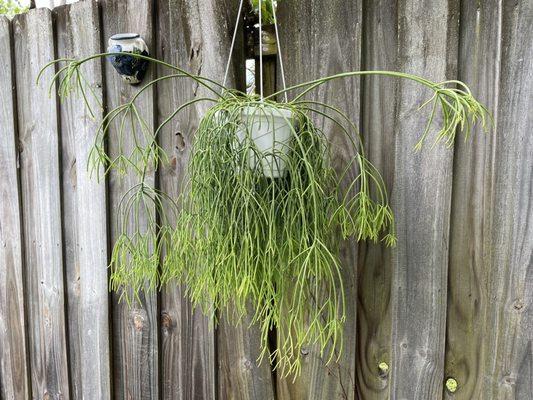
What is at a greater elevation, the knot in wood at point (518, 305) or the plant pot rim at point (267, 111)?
the plant pot rim at point (267, 111)

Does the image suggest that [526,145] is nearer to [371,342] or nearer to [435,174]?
[435,174]

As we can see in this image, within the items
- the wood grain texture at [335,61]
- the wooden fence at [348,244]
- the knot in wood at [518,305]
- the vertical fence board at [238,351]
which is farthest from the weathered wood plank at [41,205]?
the knot in wood at [518,305]

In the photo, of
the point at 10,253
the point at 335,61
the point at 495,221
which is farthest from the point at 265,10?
the point at 10,253

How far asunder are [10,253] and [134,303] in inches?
23.0

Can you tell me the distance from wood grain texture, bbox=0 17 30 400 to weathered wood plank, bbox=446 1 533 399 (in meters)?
1.42

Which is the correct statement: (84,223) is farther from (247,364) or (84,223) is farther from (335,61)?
(335,61)

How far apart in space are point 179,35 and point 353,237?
73 centimetres

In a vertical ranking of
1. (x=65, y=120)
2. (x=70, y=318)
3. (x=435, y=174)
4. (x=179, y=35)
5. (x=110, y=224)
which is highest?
(x=179, y=35)

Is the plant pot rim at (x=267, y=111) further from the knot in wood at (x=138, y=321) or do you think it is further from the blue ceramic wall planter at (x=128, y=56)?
the knot in wood at (x=138, y=321)

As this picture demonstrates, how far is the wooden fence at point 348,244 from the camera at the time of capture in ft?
2.94

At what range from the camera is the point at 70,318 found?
54.6 inches

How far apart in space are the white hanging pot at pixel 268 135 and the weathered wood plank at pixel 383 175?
30cm

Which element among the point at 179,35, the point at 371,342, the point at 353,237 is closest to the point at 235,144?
the point at 353,237

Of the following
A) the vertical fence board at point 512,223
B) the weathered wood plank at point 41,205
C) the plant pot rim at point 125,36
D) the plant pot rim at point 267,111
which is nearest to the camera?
the plant pot rim at point 267,111
